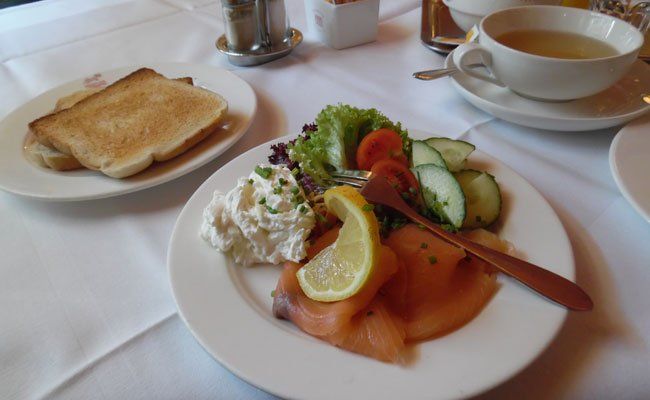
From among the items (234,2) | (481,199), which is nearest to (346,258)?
(481,199)

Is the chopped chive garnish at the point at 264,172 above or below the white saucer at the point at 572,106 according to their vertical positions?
above

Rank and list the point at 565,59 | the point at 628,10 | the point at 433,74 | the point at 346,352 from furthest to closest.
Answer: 1. the point at 628,10
2. the point at 433,74
3. the point at 565,59
4. the point at 346,352

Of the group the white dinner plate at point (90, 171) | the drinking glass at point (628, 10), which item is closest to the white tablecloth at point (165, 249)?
the white dinner plate at point (90, 171)

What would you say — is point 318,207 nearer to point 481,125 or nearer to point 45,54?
point 481,125

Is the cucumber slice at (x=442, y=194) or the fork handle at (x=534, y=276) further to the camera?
the cucumber slice at (x=442, y=194)

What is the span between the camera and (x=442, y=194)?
93 centimetres

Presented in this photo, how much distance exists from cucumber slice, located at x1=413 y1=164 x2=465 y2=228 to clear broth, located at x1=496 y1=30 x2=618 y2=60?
0.62 meters

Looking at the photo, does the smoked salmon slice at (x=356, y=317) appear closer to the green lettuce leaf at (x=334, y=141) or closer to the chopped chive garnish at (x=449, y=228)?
the chopped chive garnish at (x=449, y=228)

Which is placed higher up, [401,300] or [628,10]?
[628,10]

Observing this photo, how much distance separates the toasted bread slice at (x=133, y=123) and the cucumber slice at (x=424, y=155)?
22.6 inches

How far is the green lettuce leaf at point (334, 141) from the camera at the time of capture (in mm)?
1076

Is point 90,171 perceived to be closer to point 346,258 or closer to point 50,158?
point 50,158

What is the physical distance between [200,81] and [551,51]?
3.70 feet

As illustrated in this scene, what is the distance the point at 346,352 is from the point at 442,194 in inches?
15.4
